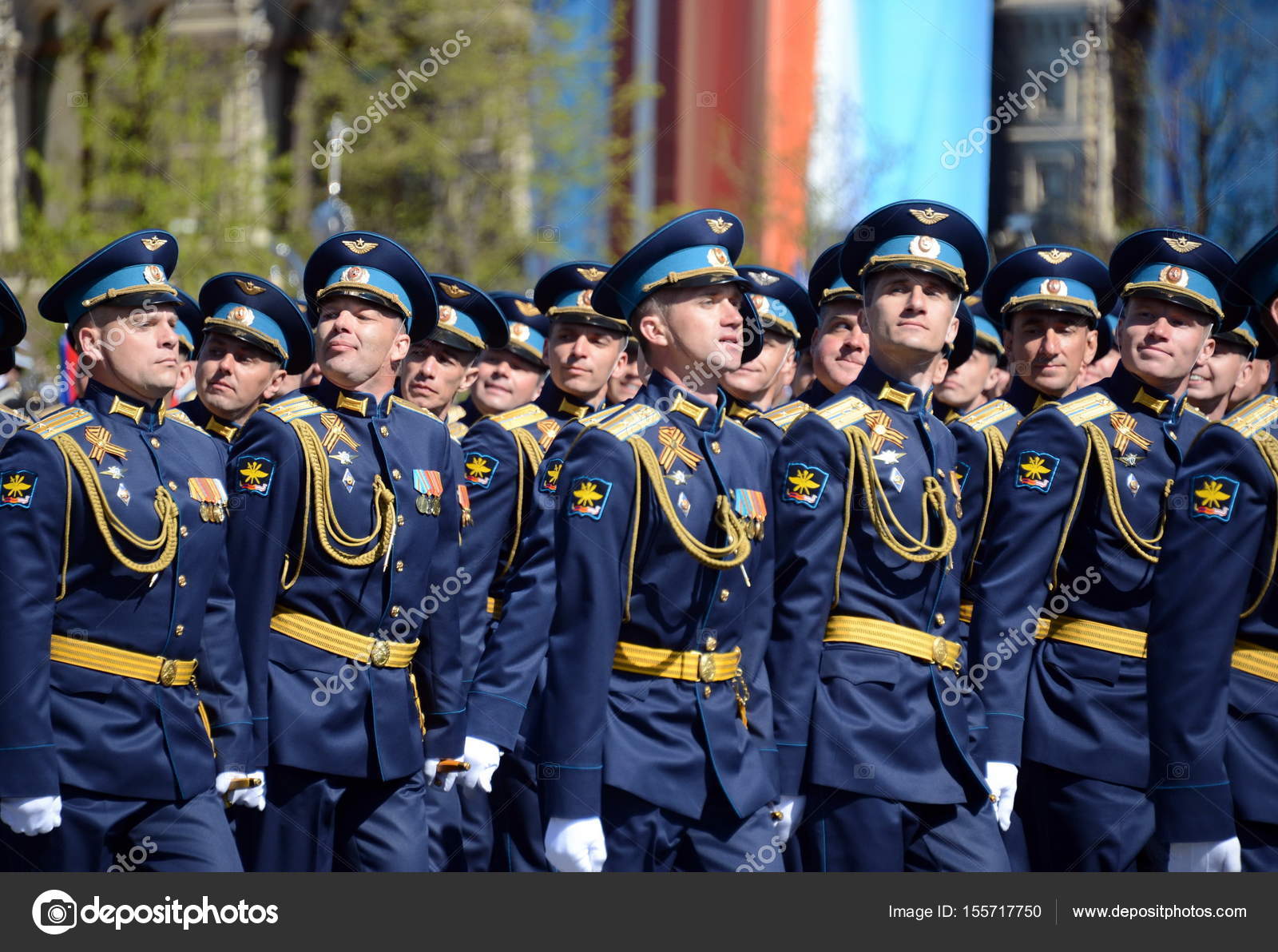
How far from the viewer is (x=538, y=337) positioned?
9.94m

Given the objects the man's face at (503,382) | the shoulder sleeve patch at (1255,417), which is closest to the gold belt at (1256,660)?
the shoulder sleeve patch at (1255,417)

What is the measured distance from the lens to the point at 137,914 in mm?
5395

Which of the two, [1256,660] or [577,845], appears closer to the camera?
[577,845]

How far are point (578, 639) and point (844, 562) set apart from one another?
1.03 m

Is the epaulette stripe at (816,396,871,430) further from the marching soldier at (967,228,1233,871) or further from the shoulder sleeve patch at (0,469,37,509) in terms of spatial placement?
the shoulder sleeve patch at (0,469,37,509)

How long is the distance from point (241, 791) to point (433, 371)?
122 inches

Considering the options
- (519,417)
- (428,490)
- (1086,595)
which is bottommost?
(1086,595)

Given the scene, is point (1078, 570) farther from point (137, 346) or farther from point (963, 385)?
point (137, 346)

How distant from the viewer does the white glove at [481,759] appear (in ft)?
19.7

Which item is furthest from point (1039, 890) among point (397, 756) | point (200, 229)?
point (200, 229)

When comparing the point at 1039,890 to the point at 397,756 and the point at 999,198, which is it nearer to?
the point at 397,756

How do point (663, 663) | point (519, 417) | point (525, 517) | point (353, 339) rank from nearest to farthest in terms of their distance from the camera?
1. point (663, 663)
2. point (353, 339)
3. point (525, 517)
4. point (519, 417)

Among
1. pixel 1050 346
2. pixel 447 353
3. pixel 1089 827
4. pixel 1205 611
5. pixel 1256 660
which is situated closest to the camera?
pixel 1205 611

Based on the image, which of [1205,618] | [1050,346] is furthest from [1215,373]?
[1205,618]
